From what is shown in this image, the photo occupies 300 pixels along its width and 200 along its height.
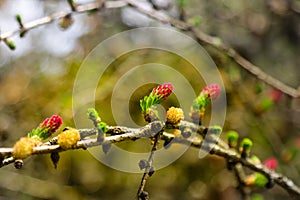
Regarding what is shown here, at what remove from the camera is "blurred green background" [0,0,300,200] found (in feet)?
9.48

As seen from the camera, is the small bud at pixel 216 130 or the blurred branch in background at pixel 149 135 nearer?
the blurred branch in background at pixel 149 135

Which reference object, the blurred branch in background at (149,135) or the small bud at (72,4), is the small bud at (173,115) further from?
the small bud at (72,4)

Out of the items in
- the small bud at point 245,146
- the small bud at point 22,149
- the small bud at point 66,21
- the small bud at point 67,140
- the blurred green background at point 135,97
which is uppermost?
the small bud at point 22,149

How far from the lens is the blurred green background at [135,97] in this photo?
114 inches

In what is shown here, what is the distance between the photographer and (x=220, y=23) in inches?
149

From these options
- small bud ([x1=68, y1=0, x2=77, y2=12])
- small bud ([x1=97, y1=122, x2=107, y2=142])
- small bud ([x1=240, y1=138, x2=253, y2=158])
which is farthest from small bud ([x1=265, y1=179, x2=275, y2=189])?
small bud ([x1=68, y1=0, x2=77, y2=12])

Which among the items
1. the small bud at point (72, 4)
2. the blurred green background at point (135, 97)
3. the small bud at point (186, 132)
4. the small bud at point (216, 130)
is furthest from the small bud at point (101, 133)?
the blurred green background at point (135, 97)

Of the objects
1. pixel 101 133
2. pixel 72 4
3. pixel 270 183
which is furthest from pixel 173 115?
pixel 72 4

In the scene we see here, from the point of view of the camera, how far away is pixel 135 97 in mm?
3184

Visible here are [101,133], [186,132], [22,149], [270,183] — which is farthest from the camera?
[270,183]

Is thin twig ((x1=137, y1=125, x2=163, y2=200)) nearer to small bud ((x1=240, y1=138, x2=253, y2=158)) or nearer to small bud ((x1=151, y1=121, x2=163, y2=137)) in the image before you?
small bud ((x1=151, y1=121, x2=163, y2=137))

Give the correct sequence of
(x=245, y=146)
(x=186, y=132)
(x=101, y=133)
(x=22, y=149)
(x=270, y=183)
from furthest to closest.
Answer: (x=270, y=183)
(x=245, y=146)
(x=186, y=132)
(x=101, y=133)
(x=22, y=149)

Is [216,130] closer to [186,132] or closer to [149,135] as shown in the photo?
[186,132]

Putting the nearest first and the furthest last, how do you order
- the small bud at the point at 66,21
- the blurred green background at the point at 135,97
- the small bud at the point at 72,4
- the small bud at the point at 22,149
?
the small bud at the point at 22,149 < the small bud at the point at 72,4 < the small bud at the point at 66,21 < the blurred green background at the point at 135,97
